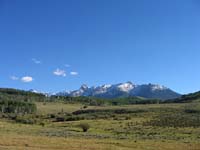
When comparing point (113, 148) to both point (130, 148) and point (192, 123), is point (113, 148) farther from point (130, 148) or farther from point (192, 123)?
point (192, 123)

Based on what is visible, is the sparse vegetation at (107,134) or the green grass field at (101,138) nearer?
the green grass field at (101,138)

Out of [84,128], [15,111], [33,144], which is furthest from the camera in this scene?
[15,111]

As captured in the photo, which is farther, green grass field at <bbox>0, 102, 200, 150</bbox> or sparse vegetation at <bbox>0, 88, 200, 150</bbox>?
sparse vegetation at <bbox>0, 88, 200, 150</bbox>

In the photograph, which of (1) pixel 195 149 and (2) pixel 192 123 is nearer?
(1) pixel 195 149

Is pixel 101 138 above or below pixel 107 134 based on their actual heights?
below

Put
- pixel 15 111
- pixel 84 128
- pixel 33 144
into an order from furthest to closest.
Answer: pixel 15 111
pixel 84 128
pixel 33 144

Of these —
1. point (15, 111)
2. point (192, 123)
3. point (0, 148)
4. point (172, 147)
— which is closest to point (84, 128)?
point (192, 123)

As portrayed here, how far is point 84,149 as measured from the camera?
41125mm

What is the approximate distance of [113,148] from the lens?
Answer: 42906mm

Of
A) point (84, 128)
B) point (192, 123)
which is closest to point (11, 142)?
point (84, 128)

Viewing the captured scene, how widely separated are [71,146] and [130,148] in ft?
21.8

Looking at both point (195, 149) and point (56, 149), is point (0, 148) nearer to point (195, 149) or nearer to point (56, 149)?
point (56, 149)

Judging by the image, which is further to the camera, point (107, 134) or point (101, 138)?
point (107, 134)

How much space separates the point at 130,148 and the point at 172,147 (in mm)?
5431
